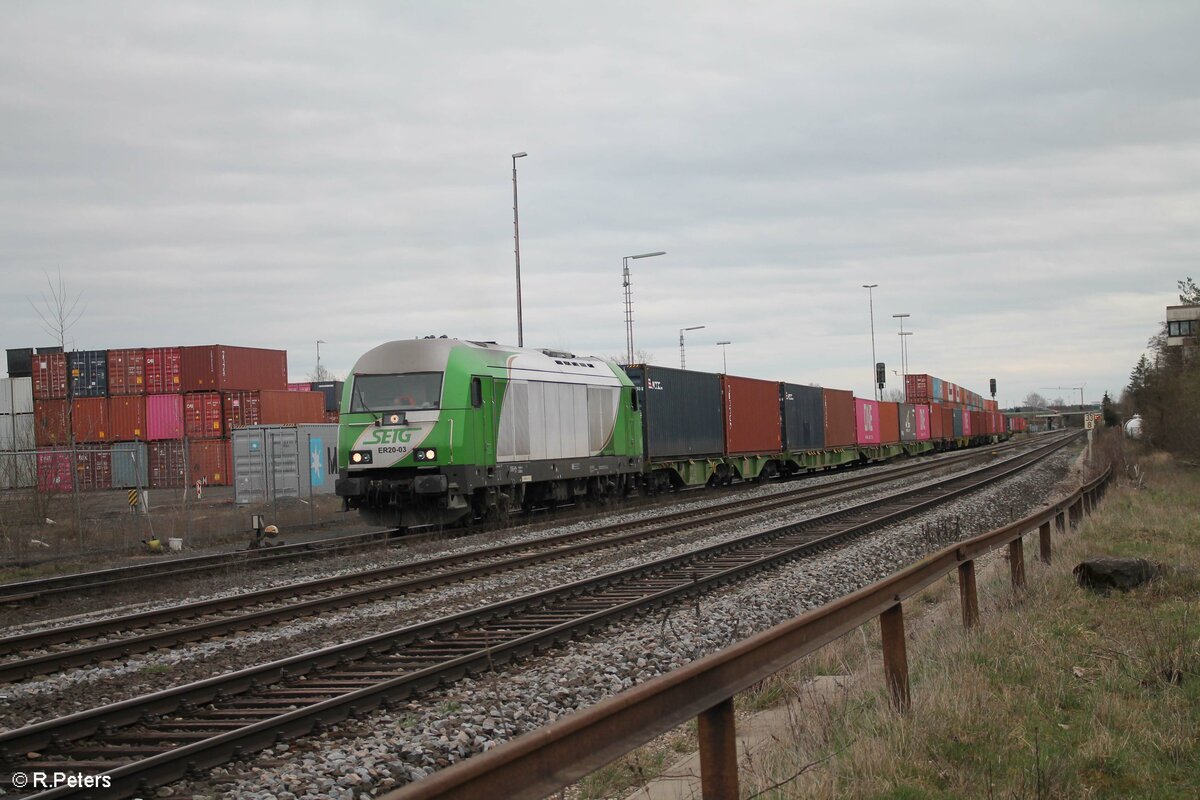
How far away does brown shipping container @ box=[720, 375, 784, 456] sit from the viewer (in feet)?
106

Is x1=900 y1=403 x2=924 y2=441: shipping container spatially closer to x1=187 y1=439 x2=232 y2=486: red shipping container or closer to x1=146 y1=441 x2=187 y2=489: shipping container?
x1=187 y1=439 x2=232 y2=486: red shipping container

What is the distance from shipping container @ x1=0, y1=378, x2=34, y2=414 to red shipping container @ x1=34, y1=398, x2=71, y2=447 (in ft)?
12.7

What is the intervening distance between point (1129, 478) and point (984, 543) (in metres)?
26.5

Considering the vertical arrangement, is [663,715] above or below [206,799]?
above

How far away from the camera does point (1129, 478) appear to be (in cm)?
3158

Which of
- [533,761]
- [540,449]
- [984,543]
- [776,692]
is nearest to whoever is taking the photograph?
[533,761]

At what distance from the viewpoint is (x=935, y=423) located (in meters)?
64.6

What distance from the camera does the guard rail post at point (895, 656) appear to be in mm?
5797

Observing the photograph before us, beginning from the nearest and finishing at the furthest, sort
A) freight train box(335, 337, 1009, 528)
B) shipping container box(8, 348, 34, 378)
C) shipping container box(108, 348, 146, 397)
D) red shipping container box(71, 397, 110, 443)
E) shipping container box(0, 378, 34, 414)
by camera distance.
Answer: freight train box(335, 337, 1009, 528) < red shipping container box(71, 397, 110, 443) < shipping container box(108, 348, 146, 397) < shipping container box(0, 378, 34, 414) < shipping container box(8, 348, 34, 378)

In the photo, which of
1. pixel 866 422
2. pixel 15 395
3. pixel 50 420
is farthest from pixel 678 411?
pixel 15 395

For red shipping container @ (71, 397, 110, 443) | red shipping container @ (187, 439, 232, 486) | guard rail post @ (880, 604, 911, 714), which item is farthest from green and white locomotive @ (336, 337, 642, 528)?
red shipping container @ (71, 397, 110, 443)

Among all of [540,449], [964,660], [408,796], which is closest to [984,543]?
[964,660]

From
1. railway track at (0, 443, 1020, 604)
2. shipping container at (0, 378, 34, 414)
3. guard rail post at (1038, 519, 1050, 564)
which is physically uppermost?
shipping container at (0, 378, 34, 414)

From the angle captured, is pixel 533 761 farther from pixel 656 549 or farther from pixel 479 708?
pixel 656 549
